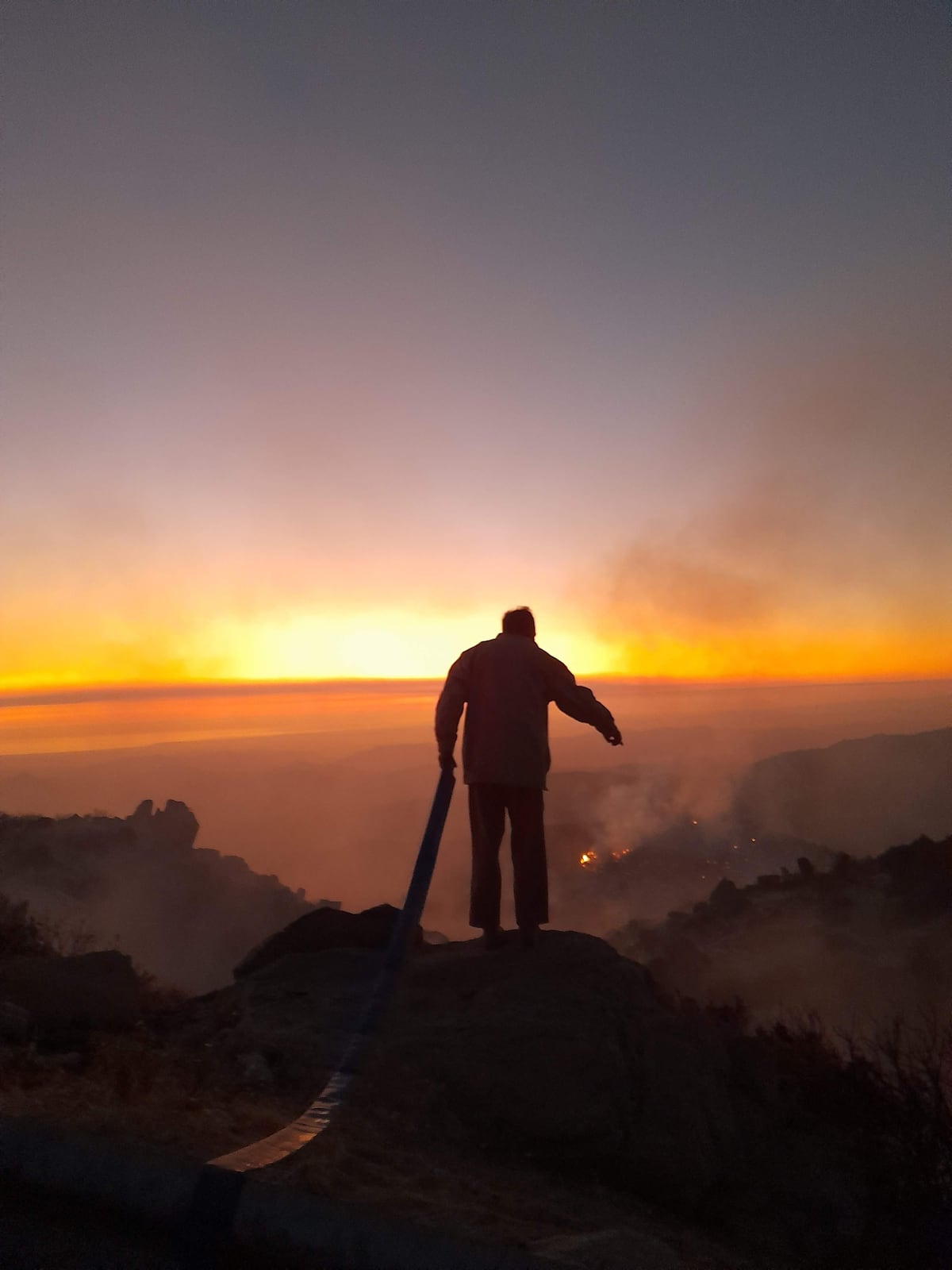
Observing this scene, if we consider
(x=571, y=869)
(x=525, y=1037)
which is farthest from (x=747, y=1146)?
(x=571, y=869)

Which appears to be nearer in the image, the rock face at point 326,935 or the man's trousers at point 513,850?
the man's trousers at point 513,850

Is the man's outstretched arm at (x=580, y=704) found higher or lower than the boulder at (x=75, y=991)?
higher

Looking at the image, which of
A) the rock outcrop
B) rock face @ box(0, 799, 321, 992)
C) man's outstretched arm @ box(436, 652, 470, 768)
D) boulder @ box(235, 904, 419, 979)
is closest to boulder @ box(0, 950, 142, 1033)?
boulder @ box(235, 904, 419, 979)

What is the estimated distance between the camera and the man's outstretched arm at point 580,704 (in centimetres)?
620

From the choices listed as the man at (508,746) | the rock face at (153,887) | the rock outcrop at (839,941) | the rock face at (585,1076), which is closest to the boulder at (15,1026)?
the rock face at (585,1076)

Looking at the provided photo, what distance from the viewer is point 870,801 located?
150 m

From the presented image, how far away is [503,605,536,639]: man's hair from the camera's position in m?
6.52

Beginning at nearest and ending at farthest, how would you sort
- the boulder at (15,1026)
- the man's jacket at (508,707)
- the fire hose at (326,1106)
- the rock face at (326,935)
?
the fire hose at (326,1106) < the boulder at (15,1026) < the man's jacket at (508,707) < the rock face at (326,935)

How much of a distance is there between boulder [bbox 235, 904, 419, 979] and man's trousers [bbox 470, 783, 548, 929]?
4.80 feet

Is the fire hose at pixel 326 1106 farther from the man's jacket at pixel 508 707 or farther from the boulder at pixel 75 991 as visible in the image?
the boulder at pixel 75 991

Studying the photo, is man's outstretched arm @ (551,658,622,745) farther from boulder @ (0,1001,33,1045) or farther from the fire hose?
boulder @ (0,1001,33,1045)

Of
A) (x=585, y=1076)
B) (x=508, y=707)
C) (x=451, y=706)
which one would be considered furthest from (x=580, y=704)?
(x=585, y=1076)

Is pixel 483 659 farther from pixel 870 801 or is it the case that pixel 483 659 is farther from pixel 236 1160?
pixel 870 801

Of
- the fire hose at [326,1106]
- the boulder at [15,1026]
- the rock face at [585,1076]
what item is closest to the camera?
the fire hose at [326,1106]
